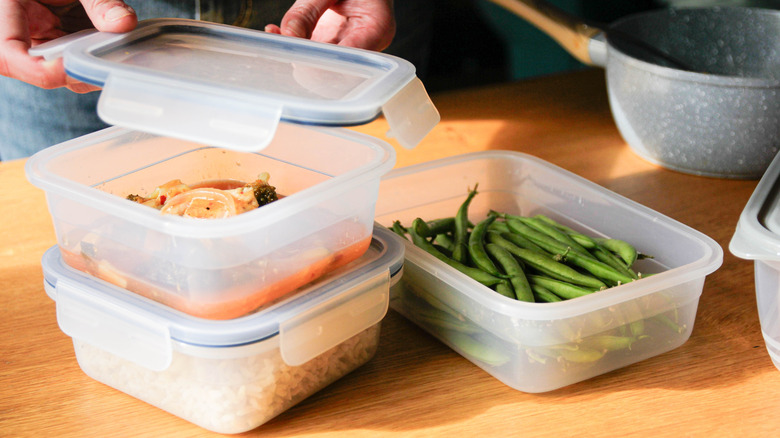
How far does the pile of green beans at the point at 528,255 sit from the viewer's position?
3.26 feet

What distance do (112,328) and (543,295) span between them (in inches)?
20.8

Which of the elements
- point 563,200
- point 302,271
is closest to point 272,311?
point 302,271

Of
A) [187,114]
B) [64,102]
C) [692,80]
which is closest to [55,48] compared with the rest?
[187,114]

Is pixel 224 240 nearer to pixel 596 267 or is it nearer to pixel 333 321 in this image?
pixel 333 321

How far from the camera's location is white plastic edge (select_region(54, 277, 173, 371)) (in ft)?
2.54

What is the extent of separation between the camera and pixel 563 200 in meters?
1.28

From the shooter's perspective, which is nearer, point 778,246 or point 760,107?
point 778,246

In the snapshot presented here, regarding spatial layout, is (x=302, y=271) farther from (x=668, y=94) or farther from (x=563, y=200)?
(x=668, y=94)

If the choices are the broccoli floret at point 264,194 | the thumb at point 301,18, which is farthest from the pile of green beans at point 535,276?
the thumb at point 301,18

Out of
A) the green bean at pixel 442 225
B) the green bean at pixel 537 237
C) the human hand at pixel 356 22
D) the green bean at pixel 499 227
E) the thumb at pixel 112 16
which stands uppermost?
the thumb at pixel 112 16

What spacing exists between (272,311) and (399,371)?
23 centimetres

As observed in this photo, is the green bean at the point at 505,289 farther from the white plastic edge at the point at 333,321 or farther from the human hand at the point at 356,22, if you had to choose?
the human hand at the point at 356,22

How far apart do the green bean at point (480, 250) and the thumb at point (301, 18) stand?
406mm

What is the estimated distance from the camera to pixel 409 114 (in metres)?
0.83
